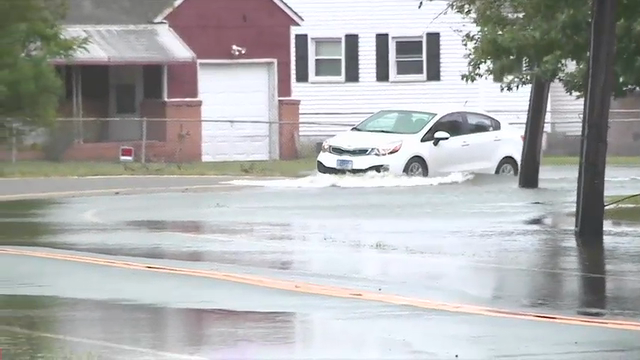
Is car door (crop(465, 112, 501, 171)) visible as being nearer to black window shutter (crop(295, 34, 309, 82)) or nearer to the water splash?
the water splash

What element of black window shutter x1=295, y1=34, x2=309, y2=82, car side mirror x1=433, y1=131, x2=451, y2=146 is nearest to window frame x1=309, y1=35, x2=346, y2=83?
black window shutter x1=295, y1=34, x2=309, y2=82

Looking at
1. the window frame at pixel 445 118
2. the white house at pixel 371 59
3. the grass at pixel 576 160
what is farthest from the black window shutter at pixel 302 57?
the window frame at pixel 445 118

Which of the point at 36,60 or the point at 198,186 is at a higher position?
the point at 36,60

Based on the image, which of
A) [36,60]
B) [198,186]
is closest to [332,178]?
[198,186]

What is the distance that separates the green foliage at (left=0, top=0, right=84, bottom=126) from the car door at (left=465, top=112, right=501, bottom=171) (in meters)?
22.3

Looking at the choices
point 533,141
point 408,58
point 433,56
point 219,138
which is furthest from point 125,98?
point 533,141

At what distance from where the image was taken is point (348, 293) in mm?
12391

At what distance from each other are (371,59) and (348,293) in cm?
3072

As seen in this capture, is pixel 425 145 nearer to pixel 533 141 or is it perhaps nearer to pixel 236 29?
pixel 533 141

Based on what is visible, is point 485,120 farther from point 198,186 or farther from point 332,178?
point 198,186

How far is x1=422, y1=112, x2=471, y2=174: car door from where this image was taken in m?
27.9

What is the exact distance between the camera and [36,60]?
6.91 m

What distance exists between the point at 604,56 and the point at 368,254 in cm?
358

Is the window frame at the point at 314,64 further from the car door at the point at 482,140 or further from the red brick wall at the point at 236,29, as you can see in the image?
the car door at the point at 482,140
